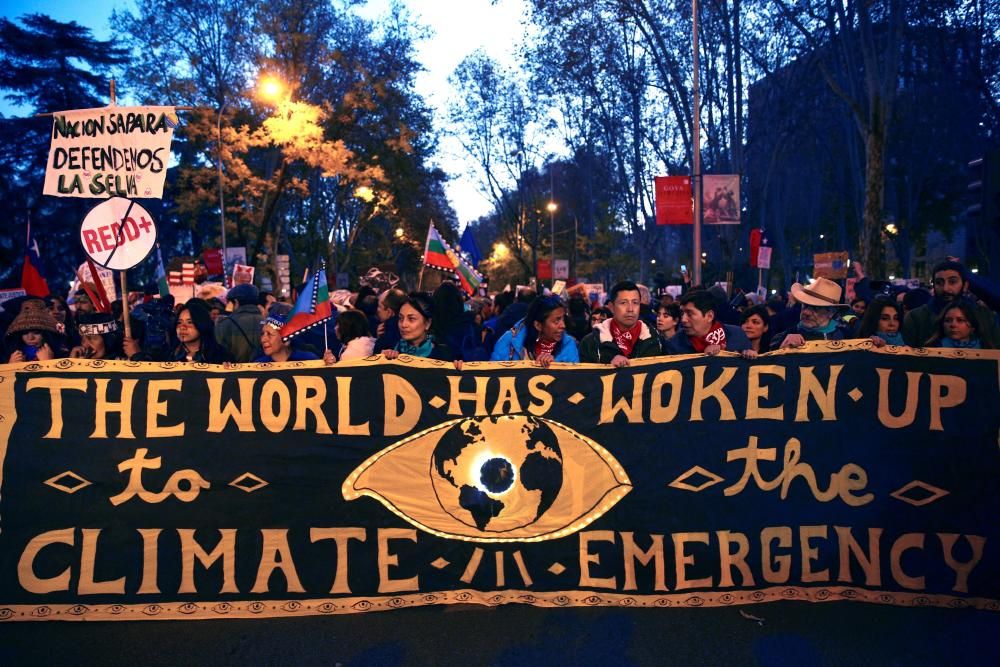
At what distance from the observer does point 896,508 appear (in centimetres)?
433

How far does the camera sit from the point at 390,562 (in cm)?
434

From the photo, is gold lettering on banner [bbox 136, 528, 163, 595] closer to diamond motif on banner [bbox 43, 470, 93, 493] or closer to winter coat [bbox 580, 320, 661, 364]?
diamond motif on banner [bbox 43, 470, 93, 493]

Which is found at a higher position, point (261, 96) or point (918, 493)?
point (261, 96)

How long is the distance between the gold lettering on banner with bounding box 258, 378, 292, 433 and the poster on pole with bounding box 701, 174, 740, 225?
16026 millimetres

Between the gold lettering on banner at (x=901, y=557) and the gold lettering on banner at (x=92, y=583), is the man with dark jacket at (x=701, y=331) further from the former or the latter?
the gold lettering on banner at (x=92, y=583)

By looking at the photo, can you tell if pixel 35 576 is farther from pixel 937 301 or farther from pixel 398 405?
pixel 937 301

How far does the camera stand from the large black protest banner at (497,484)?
4.29m

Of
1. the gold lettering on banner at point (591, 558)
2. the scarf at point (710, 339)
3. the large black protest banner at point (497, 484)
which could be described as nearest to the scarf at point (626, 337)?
the scarf at point (710, 339)

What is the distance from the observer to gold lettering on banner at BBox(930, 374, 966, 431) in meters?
4.36

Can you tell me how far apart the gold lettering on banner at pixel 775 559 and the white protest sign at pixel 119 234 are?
494 cm

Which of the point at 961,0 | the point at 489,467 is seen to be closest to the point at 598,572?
the point at 489,467

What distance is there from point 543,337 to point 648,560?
6.07 feet

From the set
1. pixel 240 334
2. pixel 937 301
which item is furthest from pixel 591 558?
pixel 937 301

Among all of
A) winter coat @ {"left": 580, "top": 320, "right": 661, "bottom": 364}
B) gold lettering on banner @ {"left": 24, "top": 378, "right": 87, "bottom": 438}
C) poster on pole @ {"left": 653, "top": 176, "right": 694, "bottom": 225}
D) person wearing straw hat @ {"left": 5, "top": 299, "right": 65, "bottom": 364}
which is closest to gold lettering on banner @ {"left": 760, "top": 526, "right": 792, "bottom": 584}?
winter coat @ {"left": 580, "top": 320, "right": 661, "bottom": 364}
